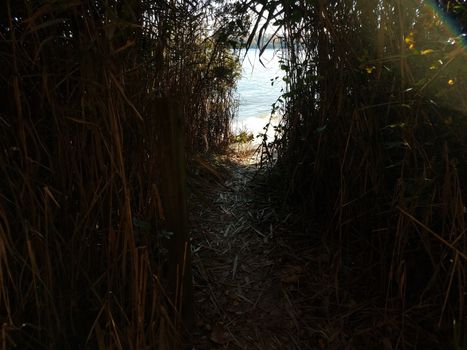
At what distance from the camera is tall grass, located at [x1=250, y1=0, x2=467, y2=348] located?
4.22ft

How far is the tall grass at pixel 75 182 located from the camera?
104 cm

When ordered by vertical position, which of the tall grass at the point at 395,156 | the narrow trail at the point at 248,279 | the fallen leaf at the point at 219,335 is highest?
the tall grass at the point at 395,156

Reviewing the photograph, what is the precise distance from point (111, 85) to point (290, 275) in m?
1.07

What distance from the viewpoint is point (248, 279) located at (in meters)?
1.74

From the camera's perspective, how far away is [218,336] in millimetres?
1445

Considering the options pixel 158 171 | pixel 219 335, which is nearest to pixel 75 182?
pixel 158 171

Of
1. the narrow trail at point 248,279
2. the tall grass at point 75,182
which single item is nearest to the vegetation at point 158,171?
the tall grass at point 75,182

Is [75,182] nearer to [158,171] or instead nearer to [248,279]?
[158,171]

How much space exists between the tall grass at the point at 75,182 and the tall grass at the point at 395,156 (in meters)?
0.66

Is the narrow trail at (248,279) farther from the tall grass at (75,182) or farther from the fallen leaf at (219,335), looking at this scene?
the tall grass at (75,182)

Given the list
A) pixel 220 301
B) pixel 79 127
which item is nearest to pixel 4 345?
pixel 79 127

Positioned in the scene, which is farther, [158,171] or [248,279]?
[248,279]

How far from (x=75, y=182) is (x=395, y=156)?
111cm

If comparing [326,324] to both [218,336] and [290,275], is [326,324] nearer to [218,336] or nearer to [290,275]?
[290,275]
